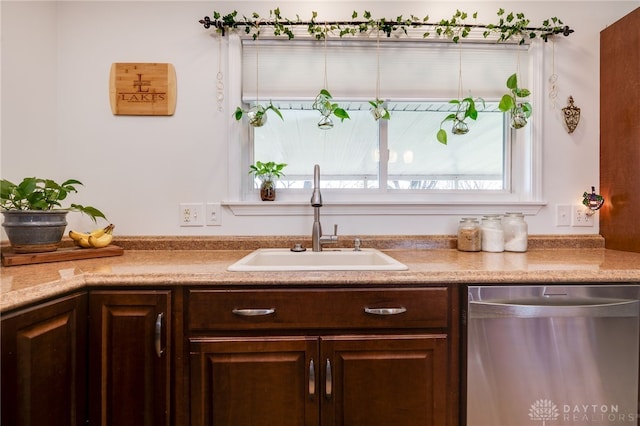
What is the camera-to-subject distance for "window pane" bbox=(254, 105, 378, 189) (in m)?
1.87

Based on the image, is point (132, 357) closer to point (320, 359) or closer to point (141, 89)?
point (320, 359)

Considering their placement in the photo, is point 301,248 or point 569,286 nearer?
point 569,286

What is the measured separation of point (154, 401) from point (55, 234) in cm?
80

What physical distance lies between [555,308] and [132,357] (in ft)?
4.68

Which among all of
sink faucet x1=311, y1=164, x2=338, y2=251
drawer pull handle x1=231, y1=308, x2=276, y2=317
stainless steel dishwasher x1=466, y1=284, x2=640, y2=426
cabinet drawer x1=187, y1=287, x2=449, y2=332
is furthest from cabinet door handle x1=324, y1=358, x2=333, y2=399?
sink faucet x1=311, y1=164, x2=338, y2=251

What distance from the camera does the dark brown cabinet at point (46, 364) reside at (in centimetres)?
87

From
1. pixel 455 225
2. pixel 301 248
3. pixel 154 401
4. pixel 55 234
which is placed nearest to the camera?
pixel 154 401

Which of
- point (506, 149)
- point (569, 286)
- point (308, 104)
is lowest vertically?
point (569, 286)

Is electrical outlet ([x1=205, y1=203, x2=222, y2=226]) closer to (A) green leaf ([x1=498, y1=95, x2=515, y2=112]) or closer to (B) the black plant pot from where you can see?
(B) the black plant pot

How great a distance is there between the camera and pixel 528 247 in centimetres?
176

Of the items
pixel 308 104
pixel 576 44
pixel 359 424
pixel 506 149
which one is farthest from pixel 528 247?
pixel 308 104

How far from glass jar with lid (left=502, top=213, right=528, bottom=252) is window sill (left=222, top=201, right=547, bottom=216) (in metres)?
0.14

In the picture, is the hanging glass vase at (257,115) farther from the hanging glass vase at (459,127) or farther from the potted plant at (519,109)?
the potted plant at (519,109)

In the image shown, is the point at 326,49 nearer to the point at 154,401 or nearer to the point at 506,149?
the point at 506,149
